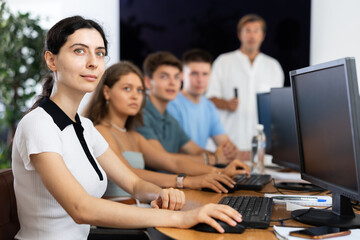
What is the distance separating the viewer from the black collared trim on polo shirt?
4.55 feet

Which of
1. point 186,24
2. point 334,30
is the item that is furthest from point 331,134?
point 186,24

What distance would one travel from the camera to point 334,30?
4.08 m

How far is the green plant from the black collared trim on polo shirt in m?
2.31

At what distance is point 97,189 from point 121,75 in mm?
1029

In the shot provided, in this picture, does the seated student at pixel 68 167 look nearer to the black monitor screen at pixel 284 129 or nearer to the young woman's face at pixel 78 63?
the young woman's face at pixel 78 63

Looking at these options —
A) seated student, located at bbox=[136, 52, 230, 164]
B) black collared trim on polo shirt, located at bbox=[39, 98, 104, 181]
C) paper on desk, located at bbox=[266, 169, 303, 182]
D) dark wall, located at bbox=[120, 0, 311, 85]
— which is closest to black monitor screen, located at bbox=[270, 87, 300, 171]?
paper on desk, located at bbox=[266, 169, 303, 182]

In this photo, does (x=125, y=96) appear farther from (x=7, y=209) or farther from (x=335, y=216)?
(x=335, y=216)

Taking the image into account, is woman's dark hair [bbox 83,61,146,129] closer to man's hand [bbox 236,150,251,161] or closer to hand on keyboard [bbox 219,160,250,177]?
hand on keyboard [bbox 219,160,250,177]

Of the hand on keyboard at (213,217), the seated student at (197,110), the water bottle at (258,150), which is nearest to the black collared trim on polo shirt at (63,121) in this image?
the hand on keyboard at (213,217)

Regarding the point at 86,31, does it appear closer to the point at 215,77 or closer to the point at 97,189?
the point at 97,189

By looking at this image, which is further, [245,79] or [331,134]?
[245,79]

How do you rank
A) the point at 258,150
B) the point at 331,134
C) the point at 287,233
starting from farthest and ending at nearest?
1. the point at 258,150
2. the point at 331,134
3. the point at 287,233

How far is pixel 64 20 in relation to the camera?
4.79 feet

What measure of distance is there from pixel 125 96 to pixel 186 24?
8.45ft
